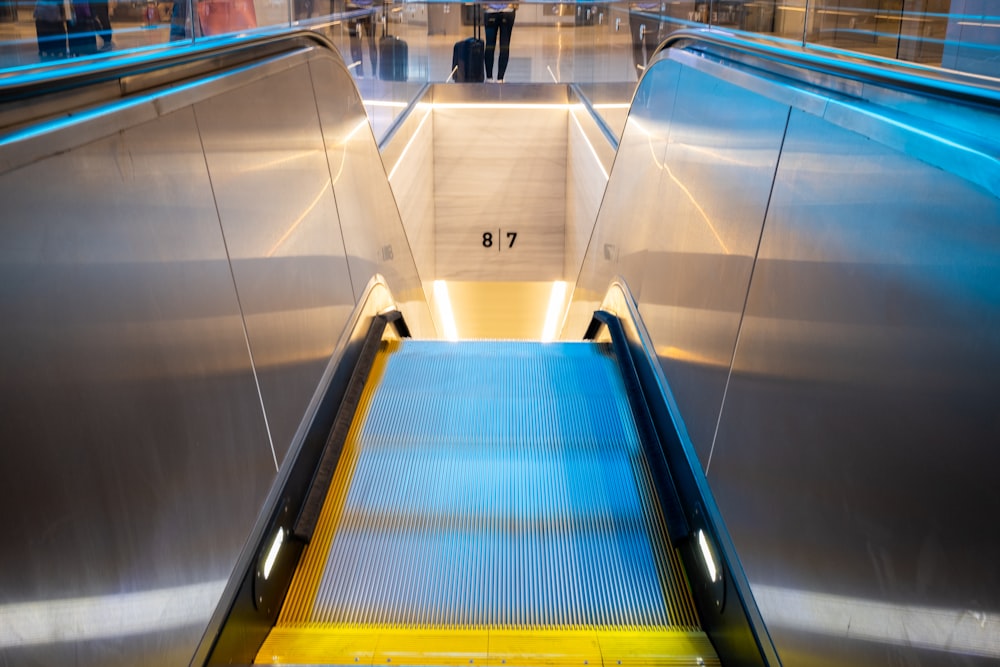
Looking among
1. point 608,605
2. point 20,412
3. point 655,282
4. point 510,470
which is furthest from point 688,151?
point 20,412

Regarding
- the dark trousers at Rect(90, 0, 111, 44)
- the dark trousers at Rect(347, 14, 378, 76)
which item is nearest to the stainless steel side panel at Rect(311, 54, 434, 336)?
the dark trousers at Rect(347, 14, 378, 76)

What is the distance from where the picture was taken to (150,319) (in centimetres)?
198

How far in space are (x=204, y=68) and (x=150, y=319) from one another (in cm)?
103

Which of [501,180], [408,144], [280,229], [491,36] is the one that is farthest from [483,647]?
[491,36]

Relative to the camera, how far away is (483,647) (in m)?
2.56

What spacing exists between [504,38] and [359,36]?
320 inches

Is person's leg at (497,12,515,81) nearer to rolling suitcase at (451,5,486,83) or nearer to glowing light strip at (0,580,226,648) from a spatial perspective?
rolling suitcase at (451,5,486,83)

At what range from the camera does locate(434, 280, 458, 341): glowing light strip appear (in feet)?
55.3

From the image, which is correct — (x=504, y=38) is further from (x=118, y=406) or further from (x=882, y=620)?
(x=882, y=620)

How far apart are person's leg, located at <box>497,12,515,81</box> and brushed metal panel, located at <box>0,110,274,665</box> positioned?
14.1m

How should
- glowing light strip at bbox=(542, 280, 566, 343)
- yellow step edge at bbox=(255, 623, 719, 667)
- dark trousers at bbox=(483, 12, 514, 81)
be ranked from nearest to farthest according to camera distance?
1. yellow step edge at bbox=(255, 623, 719, 667)
2. dark trousers at bbox=(483, 12, 514, 81)
3. glowing light strip at bbox=(542, 280, 566, 343)

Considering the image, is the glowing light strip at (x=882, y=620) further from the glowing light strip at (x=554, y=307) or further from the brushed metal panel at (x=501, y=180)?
the glowing light strip at (x=554, y=307)

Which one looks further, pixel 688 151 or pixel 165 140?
pixel 688 151

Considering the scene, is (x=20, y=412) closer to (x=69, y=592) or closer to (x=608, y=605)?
(x=69, y=592)
